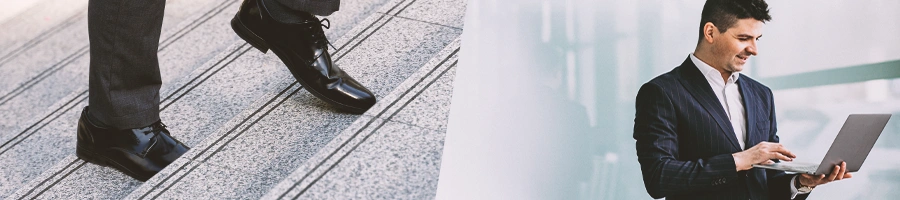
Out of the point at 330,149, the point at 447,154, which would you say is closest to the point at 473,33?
the point at 447,154

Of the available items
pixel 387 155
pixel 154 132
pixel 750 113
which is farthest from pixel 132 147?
pixel 750 113

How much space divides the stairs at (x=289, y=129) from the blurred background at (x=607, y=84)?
0.13 meters

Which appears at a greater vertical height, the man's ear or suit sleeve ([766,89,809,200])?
the man's ear

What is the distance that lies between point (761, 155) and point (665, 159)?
12 cm

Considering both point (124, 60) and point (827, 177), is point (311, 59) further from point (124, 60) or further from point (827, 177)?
point (827, 177)

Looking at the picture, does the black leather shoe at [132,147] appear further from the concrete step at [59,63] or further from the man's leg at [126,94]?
the concrete step at [59,63]

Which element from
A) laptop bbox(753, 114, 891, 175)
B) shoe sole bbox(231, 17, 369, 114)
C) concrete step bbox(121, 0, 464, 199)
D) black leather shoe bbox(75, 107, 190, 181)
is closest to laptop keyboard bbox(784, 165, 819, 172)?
laptop bbox(753, 114, 891, 175)

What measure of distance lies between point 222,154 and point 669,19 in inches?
37.1

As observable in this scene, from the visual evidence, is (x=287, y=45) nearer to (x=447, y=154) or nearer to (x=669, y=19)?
(x=447, y=154)

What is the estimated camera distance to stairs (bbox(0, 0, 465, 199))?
56.0 inches

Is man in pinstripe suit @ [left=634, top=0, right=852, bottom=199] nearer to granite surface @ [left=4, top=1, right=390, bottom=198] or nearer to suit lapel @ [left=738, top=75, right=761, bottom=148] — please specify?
suit lapel @ [left=738, top=75, right=761, bottom=148]

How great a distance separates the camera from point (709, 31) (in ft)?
3.62

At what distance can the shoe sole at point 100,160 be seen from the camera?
173 cm

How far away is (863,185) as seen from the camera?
40.0 inches
